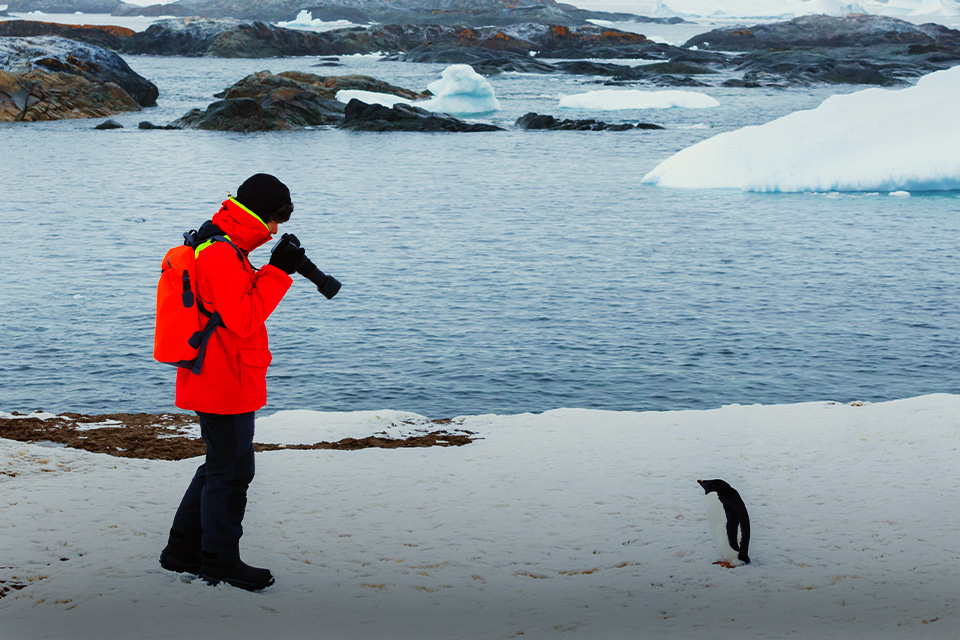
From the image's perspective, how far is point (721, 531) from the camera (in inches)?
220

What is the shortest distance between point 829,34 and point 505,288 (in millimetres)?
102962

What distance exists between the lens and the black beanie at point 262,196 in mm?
4551

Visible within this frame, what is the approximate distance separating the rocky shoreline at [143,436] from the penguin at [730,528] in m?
3.32

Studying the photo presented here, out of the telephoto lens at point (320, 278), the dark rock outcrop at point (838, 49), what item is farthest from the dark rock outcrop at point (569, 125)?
the telephoto lens at point (320, 278)

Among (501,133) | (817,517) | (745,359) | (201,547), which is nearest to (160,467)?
(201,547)

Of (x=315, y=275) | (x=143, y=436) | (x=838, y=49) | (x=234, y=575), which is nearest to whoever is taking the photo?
(x=315, y=275)

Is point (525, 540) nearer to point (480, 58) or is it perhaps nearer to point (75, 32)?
point (480, 58)

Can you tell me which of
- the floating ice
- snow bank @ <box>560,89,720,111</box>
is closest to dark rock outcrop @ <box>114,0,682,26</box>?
the floating ice

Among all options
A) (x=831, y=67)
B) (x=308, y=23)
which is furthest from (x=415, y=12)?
(x=831, y=67)

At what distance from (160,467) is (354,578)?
2662 millimetres

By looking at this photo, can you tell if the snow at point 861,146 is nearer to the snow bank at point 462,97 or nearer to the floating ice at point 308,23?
the snow bank at point 462,97

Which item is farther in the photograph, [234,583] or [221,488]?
[234,583]

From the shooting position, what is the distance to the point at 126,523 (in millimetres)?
5914

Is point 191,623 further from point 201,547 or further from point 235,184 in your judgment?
point 235,184
